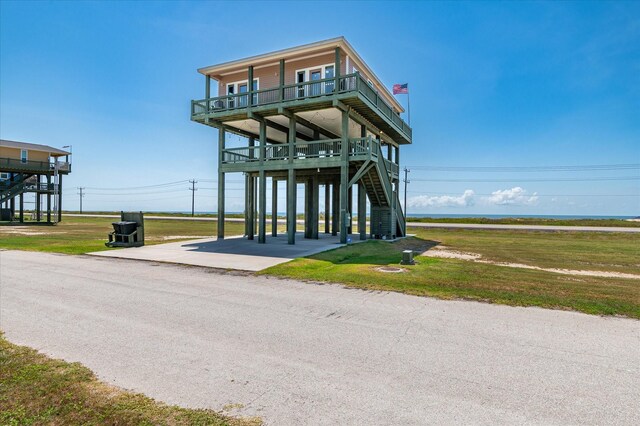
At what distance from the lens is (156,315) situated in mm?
6785

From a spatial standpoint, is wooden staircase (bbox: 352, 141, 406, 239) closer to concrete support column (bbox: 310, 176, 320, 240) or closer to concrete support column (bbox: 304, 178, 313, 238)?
concrete support column (bbox: 310, 176, 320, 240)

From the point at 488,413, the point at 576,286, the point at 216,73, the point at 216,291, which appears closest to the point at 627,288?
the point at 576,286

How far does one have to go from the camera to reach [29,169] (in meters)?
42.7

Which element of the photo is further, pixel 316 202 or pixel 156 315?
pixel 316 202

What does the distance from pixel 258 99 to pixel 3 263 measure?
608 inches

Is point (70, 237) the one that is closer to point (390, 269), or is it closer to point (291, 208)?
point (291, 208)

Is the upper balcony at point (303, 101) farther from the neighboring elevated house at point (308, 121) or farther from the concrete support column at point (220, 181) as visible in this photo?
the concrete support column at point (220, 181)

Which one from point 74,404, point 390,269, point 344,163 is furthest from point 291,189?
point 74,404

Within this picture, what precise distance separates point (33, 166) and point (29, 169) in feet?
2.01

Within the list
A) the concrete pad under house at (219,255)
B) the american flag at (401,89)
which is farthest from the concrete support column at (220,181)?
the american flag at (401,89)

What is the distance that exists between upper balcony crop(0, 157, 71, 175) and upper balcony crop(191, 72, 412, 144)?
3566 cm

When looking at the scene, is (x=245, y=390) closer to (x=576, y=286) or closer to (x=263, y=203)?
(x=576, y=286)

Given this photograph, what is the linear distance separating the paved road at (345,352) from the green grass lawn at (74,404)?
8.1 inches

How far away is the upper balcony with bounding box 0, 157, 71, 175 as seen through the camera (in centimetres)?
4094
